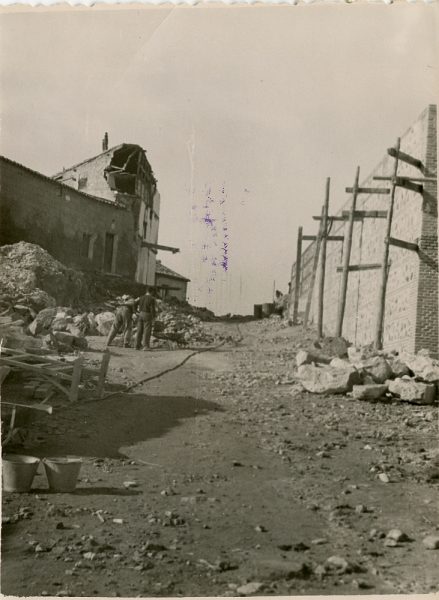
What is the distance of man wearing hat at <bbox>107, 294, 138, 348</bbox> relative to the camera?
14883 millimetres

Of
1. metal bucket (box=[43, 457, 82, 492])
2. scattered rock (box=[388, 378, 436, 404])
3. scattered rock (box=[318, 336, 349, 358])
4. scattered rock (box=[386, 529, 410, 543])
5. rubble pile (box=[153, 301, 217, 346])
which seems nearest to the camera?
scattered rock (box=[386, 529, 410, 543])

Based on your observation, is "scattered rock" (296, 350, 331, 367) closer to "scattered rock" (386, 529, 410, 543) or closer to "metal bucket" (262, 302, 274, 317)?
"scattered rock" (386, 529, 410, 543)

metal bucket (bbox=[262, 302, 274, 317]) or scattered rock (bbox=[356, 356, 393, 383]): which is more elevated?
metal bucket (bbox=[262, 302, 274, 317])

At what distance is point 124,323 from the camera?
1546 cm

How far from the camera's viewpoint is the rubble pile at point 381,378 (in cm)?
961

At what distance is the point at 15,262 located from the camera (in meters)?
14.6

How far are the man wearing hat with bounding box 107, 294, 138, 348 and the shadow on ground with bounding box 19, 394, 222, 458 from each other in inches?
205

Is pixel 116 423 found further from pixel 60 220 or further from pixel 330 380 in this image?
pixel 60 220

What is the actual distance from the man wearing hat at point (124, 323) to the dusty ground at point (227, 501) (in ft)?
17.2

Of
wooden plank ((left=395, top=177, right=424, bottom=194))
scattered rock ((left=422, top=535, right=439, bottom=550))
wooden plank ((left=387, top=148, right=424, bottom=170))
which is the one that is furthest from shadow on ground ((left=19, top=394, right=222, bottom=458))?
wooden plank ((left=387, top=148, right=424, bottom=170))

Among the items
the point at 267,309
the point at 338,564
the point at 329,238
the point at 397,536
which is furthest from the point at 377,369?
the point at 267,309

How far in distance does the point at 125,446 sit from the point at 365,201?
11.4m

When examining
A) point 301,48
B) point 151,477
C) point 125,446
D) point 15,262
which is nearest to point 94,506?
point 151,477

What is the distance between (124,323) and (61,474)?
977 cm
